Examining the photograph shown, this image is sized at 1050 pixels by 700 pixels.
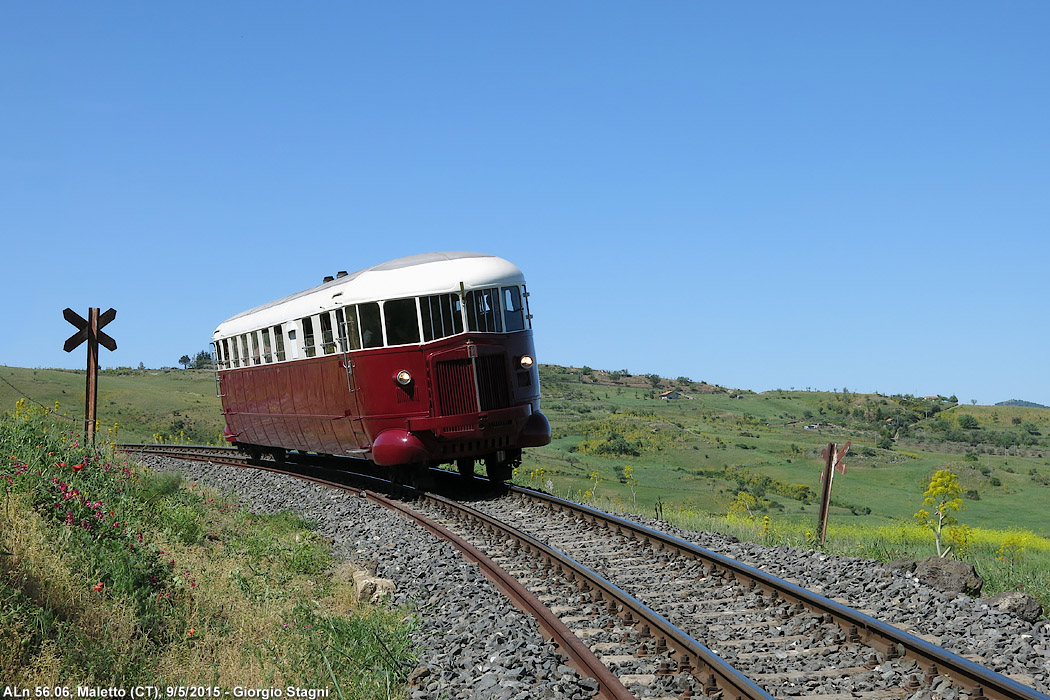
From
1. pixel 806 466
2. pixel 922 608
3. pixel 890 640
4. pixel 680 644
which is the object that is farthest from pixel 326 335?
pixel 806 466

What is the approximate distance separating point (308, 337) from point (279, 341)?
1.96 meters

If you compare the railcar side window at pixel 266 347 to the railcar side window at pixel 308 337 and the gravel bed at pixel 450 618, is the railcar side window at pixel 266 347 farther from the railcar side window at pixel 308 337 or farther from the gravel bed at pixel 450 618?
the gravel bed at pixel 450 618

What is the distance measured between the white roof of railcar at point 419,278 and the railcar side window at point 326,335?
0.49 ft

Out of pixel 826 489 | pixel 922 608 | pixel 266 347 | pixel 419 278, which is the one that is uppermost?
pixel 419 278

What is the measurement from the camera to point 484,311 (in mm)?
14773

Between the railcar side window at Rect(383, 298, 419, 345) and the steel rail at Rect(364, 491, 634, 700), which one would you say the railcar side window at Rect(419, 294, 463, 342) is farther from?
the steel rail at Rect(364, 491, 634, 700)

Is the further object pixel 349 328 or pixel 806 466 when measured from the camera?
pixel 806 466

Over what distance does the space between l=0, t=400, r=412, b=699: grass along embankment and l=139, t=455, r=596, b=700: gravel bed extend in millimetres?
332

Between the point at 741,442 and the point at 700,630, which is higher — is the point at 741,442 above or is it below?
below

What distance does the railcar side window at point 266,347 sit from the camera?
18825 millimetres

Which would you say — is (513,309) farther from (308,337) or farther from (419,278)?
(308,337)

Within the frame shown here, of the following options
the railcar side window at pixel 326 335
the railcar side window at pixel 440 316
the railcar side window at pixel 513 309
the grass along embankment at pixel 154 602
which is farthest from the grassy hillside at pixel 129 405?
the grass along embankment at pixel 154 602

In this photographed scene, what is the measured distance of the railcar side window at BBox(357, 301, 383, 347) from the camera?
14.5m

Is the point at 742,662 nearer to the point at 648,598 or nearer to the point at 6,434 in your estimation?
the point at 648,598
